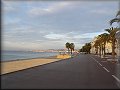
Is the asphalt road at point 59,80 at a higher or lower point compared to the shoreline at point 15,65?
lower

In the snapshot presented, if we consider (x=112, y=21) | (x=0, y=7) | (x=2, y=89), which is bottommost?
(x=2, y=89)

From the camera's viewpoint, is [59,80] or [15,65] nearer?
[59,80]

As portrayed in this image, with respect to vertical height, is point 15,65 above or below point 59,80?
above

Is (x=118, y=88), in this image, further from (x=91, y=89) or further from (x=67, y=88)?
(x=67, y=88)

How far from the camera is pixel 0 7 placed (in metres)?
15.1

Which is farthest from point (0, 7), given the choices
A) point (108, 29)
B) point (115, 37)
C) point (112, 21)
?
point (108, 29)

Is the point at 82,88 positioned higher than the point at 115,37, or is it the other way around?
the point at 115,37

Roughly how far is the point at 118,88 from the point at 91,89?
4.26ft

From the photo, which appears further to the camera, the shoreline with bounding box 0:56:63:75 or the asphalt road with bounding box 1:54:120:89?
the shoreline with bounding box 0:56:63:75

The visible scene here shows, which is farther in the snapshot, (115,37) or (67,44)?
(67,44)

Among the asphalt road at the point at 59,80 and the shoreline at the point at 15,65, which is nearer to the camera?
the asphalt road at the point at 59,80

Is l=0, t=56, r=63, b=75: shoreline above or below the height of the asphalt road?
above

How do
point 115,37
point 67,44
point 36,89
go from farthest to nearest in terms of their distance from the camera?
point 67,44
point 115,37
point 36,89

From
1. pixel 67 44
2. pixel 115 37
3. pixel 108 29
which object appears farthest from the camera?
pixel 67 44
